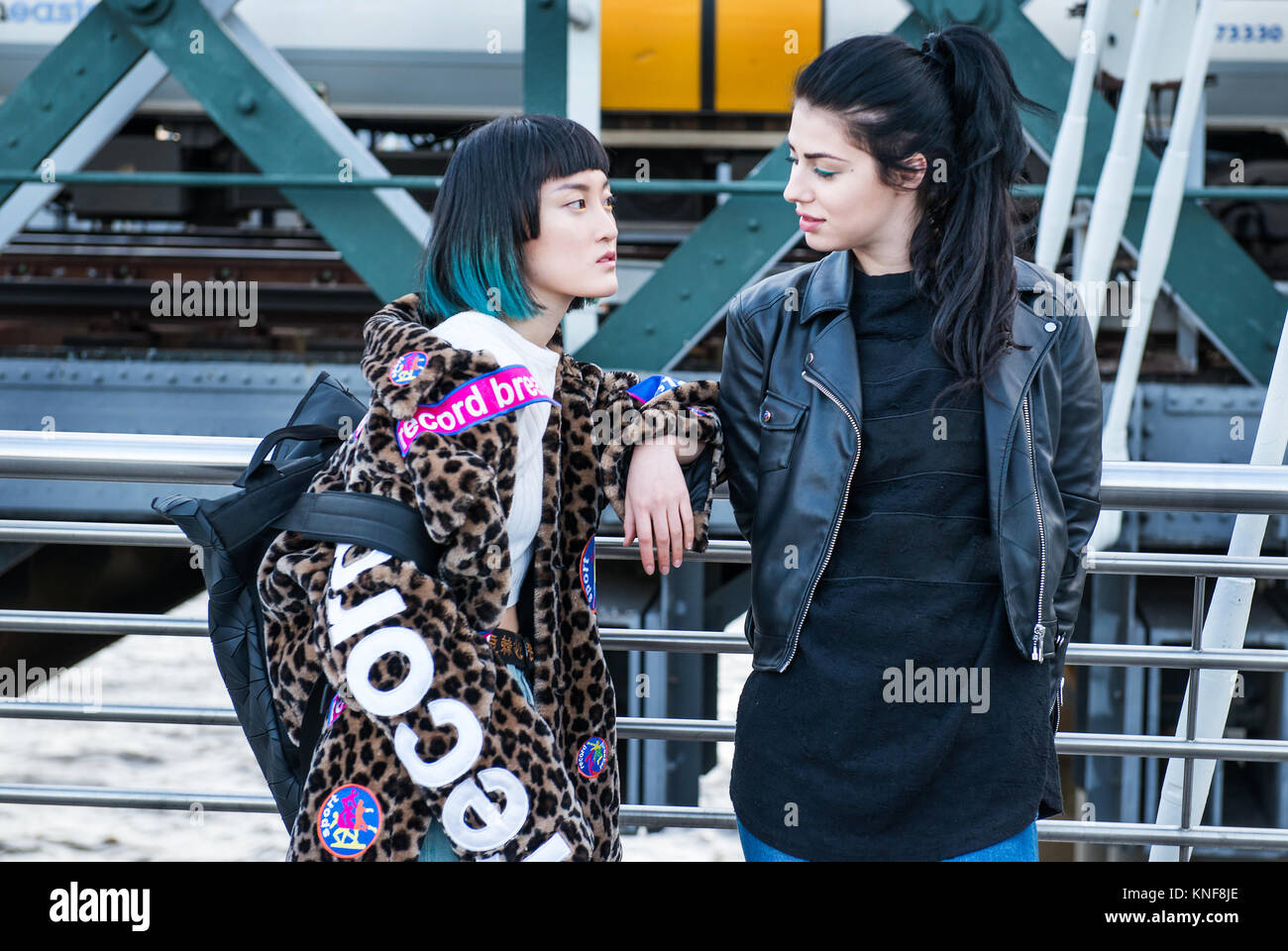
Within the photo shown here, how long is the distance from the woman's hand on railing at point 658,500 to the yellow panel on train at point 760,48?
19.7ft

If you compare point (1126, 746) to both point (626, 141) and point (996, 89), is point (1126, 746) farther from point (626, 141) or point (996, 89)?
point (626, 141)

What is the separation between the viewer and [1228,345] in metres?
4.29

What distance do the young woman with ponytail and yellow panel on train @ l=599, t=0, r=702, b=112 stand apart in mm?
6173

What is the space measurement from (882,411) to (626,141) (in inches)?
274

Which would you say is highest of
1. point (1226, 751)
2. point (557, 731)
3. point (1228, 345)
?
point (1228, 345)

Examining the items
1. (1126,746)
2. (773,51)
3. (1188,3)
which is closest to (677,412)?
(1126,746)

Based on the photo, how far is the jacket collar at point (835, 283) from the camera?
1.62 m

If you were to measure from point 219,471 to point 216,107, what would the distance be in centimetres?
251

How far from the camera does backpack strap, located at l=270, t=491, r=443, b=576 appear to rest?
142 centimetres

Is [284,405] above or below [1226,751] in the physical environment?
above

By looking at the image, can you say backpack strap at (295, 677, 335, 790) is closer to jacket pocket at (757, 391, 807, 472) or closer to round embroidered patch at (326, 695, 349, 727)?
round embroidered patch at (326, 695, 349, 727)

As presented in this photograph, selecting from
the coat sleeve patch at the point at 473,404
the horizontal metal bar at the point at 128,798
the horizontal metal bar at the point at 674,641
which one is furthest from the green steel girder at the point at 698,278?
→ the coat sleeve patch at the point at 473,404

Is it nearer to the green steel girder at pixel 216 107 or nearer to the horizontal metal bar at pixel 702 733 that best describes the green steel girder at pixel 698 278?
the green steel girder at pixel 216 107
